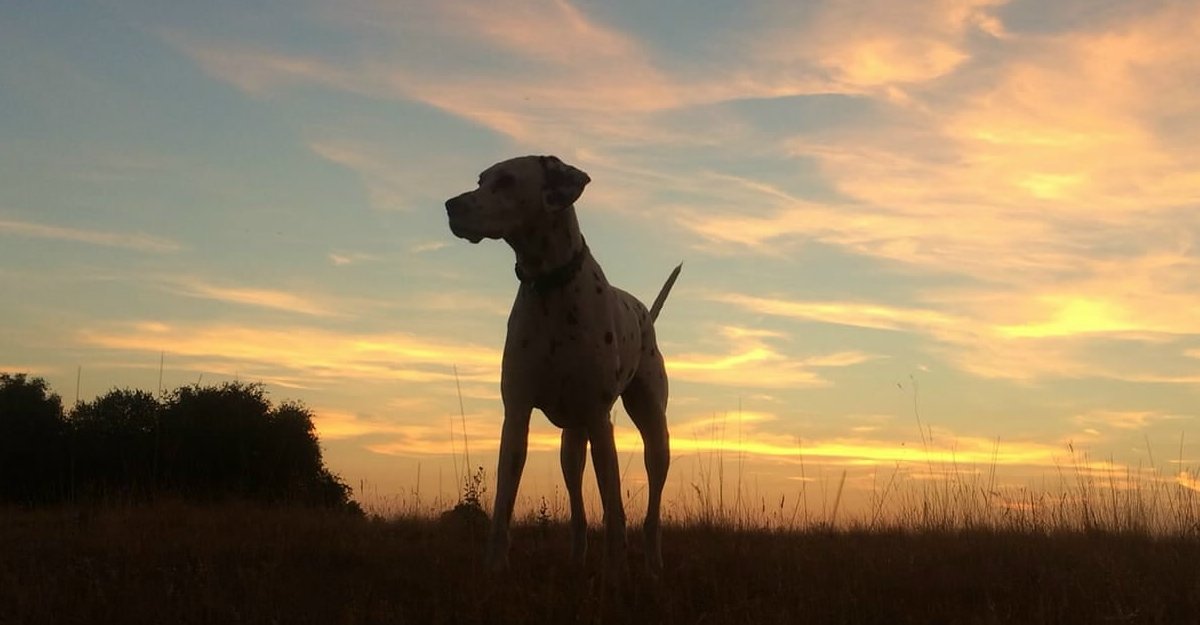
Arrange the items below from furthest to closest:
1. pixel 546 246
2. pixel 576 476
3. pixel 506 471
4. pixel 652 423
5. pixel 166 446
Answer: pixel 166 446 < pixel 652 423 < pixel 576 476 < pixel 506 471 < pixel 546 246

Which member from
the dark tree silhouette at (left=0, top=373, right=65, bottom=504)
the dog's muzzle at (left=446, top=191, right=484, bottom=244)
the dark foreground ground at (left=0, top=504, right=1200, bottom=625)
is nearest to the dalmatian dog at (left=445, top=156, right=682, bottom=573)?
the dog's muzzle at (left=446, top=191, right=484, bottom=244)

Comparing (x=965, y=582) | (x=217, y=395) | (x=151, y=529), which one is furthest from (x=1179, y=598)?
(x=217, y=395)

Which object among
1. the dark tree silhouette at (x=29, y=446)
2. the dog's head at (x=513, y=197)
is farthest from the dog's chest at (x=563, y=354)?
the dark tree silhouette at (x=29, y=446)

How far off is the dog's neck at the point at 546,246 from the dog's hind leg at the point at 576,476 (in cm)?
178

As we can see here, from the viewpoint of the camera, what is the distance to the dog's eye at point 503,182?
7543mm

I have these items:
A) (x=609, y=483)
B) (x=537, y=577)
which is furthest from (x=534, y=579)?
(x=609, y=483)

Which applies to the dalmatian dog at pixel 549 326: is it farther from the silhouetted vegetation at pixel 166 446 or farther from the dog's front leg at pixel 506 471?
the silhouetted vegetation at pixel 166 446

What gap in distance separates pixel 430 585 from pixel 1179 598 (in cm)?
487

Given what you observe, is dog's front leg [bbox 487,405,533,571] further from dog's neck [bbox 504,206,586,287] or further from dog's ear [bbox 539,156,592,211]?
dog's ear [bbox 539,156,592,211]

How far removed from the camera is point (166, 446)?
54.1 ft

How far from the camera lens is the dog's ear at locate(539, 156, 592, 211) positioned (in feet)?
25.0

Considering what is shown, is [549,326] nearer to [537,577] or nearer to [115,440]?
[537,577]

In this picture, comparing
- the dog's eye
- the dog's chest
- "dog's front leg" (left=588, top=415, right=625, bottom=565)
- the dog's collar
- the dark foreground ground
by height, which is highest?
the dog's eye

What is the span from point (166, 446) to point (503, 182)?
10.9m
